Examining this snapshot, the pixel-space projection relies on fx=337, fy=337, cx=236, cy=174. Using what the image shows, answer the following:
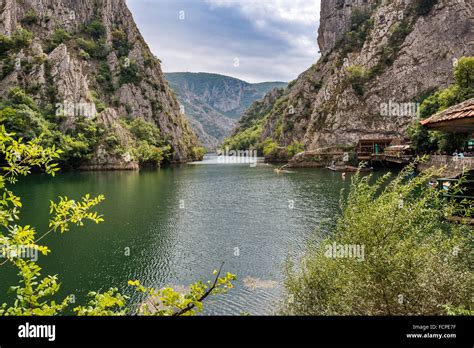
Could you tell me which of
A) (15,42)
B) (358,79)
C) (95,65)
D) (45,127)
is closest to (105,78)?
(95,65)

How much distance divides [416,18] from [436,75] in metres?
21.7

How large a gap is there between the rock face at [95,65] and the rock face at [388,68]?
61347 millimetres

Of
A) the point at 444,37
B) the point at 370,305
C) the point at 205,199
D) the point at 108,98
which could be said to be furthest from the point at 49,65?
the point at 444,37

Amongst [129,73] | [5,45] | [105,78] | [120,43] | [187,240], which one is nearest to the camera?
[187,240]

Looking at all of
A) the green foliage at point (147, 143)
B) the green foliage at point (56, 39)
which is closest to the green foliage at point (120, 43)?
the green foliage at point (56, 39)

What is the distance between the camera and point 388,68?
11156 centimetres

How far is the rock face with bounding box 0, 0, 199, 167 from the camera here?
3772 inches

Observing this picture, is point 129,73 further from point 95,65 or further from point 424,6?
point 424,6

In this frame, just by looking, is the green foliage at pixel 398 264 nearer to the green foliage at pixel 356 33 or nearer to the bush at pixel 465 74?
the bush at pixel 465 74

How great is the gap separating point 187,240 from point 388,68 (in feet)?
353

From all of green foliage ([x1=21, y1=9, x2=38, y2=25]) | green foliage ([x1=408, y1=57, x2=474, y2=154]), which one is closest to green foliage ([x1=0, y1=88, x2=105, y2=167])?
green foliage ([x1=21, y1=9, x2=38, y2=25])

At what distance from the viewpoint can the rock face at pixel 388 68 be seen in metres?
102

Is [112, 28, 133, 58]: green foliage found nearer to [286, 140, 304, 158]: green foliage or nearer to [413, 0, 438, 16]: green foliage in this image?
[286, 140, 304, 158]: green foliage

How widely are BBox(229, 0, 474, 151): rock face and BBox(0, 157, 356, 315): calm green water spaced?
6841 centimetres
